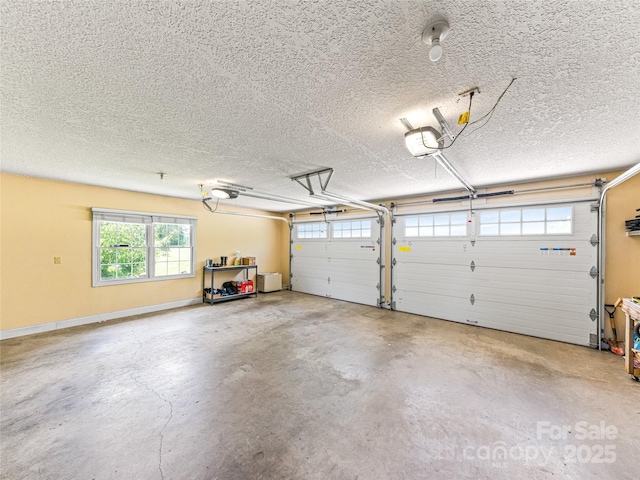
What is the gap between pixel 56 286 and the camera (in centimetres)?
400

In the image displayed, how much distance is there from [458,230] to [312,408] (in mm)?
4047

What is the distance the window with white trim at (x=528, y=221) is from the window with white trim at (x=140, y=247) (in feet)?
20.5

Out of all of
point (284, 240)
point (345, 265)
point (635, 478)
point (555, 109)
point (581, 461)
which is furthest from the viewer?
point (284, 240)

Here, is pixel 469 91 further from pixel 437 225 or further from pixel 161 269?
pixel 161 269

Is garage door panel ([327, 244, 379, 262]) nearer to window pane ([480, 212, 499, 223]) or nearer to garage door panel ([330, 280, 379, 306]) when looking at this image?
garage door panel ([330, 280, 379, 306])

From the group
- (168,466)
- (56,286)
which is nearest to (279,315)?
(168,466)

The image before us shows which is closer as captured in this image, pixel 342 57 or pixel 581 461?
pixel 342 57

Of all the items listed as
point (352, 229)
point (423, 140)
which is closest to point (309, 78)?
point (423, 140)

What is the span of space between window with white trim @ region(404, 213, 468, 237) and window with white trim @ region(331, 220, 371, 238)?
970 millimetres

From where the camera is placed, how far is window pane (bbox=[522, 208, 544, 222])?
381 centimetres

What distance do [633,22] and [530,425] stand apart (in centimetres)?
261

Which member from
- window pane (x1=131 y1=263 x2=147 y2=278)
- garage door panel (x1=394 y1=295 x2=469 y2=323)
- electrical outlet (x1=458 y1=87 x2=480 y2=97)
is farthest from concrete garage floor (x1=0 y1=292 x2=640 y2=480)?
electrical outlet (x1=458 y1=87 x2=480 y2=97)

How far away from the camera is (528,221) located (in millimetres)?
3904

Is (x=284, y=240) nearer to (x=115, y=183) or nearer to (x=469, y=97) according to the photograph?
(x=115, y=183)
